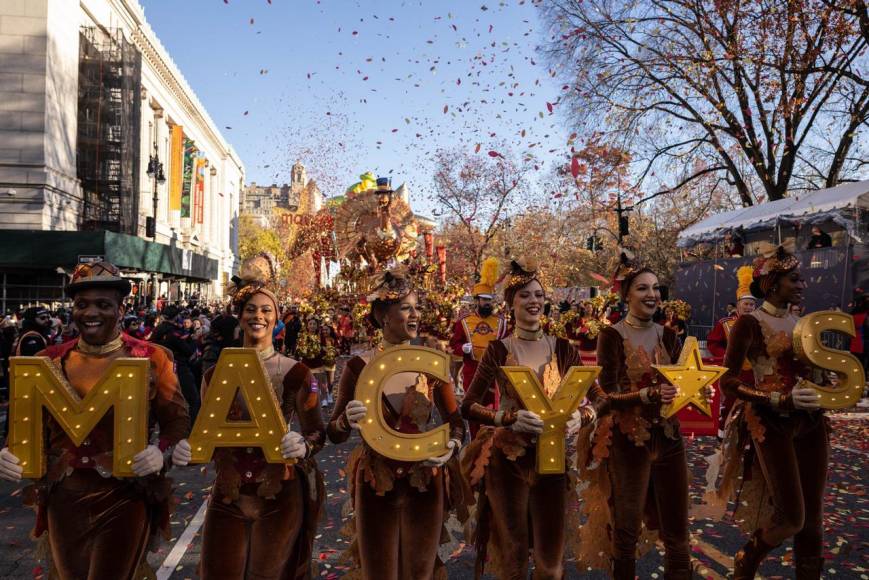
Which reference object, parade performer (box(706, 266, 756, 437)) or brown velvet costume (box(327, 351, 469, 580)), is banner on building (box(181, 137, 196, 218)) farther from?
brown velvet costume (box(327, 351, 469, 580))

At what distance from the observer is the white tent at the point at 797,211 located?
16.4 m

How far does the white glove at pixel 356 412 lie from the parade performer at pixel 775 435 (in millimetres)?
2692

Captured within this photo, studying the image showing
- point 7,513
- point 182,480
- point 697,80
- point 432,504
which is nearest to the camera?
point 432,504

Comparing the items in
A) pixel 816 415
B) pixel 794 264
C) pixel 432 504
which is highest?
pixel 794 264

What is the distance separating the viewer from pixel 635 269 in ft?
16.0

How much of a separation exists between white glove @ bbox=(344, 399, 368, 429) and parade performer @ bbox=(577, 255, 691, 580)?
1.87 meters

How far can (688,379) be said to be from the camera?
4363mm

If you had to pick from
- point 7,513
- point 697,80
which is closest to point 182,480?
point 7,513

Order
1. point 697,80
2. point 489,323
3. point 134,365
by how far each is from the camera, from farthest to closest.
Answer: point 697,80
point 489,323
point 134,365

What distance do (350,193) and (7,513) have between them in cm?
1217

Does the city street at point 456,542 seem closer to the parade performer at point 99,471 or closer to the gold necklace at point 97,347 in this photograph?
the parade performer at point 99,471

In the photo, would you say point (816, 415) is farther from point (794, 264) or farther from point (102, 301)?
point (102, 301)

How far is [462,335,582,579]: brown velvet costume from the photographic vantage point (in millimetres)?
3938

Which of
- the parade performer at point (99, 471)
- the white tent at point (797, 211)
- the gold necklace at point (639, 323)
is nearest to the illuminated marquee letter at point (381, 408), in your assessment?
the parade performer at point (99, 471)
